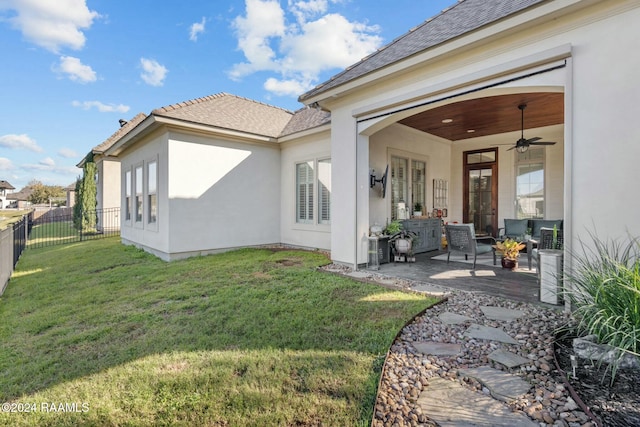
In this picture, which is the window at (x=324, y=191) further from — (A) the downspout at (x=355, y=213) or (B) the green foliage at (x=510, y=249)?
(B) the green foliage at (x=510, y=249)

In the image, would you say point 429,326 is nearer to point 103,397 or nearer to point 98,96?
point 103,397

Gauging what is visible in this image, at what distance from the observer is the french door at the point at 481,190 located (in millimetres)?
9102

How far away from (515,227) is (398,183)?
340 cm

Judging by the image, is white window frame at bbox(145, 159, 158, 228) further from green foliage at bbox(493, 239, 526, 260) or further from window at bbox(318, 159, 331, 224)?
green foliage at bbox(493, 239, 526, 260)

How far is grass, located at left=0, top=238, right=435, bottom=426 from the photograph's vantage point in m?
1.96

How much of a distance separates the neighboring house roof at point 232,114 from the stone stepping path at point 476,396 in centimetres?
727

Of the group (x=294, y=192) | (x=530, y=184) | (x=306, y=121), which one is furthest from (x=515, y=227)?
(x=306, y=121)

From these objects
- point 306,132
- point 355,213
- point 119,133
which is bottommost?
point 355,213

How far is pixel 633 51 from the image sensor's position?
308 cm

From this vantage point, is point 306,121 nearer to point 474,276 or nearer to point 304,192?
point 304,192

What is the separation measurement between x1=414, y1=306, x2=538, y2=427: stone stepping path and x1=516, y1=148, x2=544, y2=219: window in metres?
7.45

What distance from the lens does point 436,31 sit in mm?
5156

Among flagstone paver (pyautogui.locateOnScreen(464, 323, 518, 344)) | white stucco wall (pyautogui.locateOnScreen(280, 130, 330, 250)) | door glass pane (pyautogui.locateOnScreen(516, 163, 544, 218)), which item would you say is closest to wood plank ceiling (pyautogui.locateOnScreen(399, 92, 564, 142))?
door glass pane (pyautogui.locateOnScreen(516, 163, 544, 218))

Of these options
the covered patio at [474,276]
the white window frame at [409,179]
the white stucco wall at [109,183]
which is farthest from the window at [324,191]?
the white stucco wall at [109,183]
